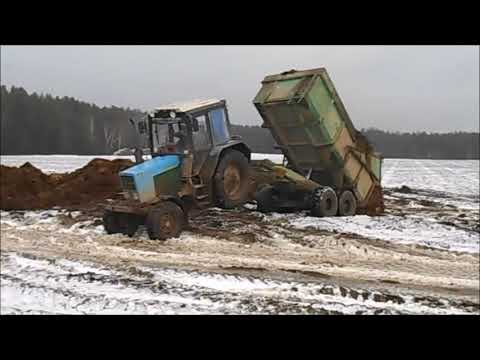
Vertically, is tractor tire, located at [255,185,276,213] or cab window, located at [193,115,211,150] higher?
cab window, located at [193,115,211,150]

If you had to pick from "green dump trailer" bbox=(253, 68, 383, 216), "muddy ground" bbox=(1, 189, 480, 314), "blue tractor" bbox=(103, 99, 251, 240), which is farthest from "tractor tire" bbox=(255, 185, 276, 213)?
"muddy ground" bbox=(1, 189, 480, 314)

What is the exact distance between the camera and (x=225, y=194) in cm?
794

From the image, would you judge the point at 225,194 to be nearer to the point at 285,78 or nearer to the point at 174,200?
the point at 174,200

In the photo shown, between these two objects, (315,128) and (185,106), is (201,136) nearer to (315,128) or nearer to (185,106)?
(185,106)

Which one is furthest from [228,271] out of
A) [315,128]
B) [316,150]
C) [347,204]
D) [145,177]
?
[347,204]

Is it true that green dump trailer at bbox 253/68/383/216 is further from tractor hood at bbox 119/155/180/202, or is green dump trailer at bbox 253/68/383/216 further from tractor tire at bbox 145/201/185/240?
tractor tire at bbox 145/201/185/240

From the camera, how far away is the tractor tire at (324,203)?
338 inches

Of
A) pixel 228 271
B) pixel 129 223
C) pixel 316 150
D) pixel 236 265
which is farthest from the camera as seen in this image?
pixel 316 150

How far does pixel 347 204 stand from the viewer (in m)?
8.97

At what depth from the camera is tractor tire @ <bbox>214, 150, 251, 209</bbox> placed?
7832 mm

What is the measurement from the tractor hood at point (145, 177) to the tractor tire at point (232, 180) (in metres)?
0.84

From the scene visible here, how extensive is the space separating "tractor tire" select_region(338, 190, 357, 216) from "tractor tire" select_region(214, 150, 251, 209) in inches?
66.5

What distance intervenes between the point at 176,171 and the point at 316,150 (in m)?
2.66

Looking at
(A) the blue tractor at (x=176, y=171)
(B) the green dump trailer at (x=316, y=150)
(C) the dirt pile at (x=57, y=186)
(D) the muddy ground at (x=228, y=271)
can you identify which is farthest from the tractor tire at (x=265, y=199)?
(C) the dirt pile at (x=57, y=186)
